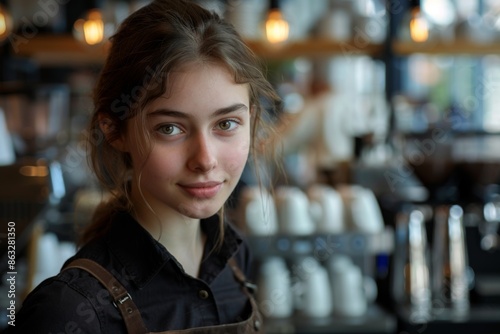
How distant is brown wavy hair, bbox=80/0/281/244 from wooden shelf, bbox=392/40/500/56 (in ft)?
9.47

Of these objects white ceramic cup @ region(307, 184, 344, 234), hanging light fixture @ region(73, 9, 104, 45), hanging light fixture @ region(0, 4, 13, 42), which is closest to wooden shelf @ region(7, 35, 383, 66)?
hanging light fixture @ region(73, 9, 104, 45)

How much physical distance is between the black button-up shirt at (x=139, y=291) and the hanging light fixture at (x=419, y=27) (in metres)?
2.58

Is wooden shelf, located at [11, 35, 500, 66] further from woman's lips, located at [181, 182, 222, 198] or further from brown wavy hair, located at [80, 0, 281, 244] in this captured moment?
woman's lips, located at [181, 182, 222, 198]

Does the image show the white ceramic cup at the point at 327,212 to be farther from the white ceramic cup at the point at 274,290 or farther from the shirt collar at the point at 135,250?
the shirt collar at the point at 135,250

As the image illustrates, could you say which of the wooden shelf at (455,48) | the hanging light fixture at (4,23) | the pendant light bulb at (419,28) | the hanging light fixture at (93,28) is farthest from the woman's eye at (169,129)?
the wooden shelf at (455,48)

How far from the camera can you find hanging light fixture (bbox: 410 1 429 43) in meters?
3.63

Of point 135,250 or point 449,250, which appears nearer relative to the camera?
point 135,250

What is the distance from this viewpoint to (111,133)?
1.15 meters

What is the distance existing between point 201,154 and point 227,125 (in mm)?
72

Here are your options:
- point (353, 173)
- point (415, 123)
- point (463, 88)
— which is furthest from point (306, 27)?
point (463, 88)

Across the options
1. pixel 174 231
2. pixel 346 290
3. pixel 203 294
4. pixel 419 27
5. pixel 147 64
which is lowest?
pixel 346 290

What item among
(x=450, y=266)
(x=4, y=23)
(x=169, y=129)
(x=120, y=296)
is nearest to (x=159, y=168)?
(x=169, y=129)

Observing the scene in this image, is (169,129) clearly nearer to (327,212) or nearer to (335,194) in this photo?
(327,212)

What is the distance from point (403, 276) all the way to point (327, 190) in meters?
0.46
